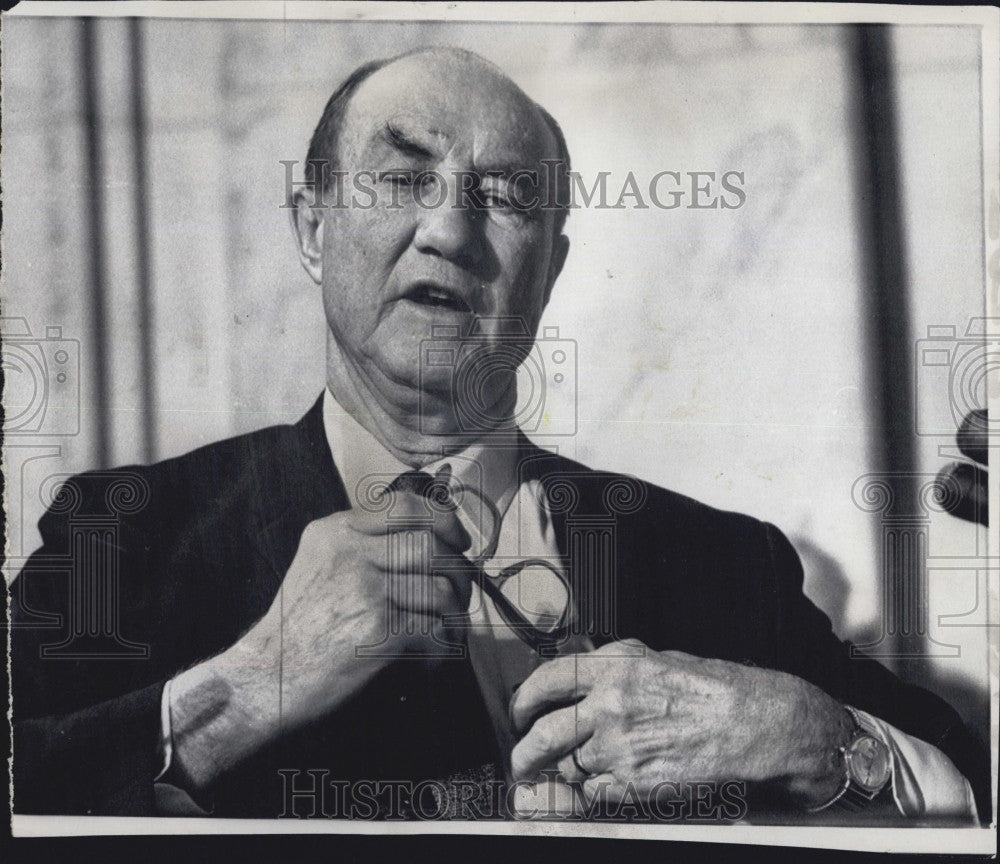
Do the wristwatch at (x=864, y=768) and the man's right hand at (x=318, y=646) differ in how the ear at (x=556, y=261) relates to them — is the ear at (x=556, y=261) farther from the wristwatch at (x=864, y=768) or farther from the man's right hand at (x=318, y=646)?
the wristwatch at (x=864, y=768)

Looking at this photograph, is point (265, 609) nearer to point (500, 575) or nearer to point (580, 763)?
point (500, 575)

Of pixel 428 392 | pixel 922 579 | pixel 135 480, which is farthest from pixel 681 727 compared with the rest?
pixel 135 480

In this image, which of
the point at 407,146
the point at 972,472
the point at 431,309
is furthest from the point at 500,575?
the point at 972,472

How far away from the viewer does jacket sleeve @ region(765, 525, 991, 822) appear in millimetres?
2203

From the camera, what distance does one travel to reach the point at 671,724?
7.10 feet

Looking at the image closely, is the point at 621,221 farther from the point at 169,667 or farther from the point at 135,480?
the point at 169,667

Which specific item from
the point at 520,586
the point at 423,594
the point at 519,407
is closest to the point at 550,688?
the point at 520,586

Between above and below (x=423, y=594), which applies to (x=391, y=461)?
above

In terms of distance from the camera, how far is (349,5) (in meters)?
→ 2.24

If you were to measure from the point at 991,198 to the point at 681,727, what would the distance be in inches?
52.4

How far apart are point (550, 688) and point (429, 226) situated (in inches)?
39.9

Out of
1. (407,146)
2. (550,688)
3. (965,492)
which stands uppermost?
(407,146)

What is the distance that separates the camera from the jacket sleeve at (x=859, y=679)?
2203 mm

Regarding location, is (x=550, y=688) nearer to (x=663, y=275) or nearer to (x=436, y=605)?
(x=436, y=605)
